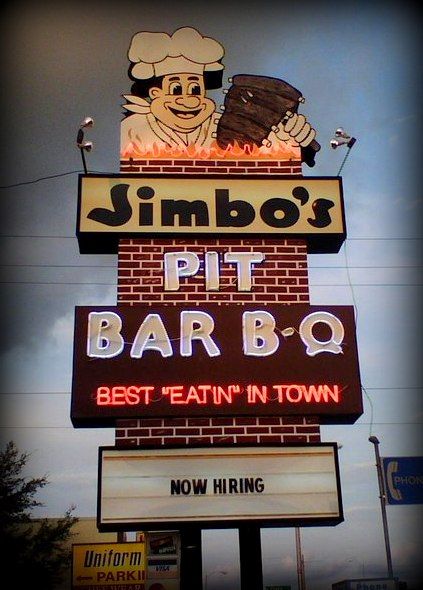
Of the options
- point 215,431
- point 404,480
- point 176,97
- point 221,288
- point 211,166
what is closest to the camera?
point 215,431

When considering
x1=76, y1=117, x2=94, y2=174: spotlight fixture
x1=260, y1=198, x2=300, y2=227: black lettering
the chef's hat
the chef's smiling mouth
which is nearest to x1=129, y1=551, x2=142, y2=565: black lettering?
x1=260, y1=198, x2=300, y2=227: black lettering

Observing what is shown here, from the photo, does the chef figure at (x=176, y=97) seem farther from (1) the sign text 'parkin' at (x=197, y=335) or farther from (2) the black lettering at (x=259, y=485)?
(2) the black lettering at (x=259, y=485)

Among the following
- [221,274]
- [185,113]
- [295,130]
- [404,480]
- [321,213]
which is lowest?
[404,480]

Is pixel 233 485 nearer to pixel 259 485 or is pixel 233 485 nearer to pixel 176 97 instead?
pixel 259 485

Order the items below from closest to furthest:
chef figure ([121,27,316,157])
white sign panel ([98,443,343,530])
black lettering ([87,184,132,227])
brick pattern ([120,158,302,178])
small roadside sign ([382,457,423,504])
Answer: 1. white sign panel ([98,443,343,530])
2. black lettering ([87,184,132,227])
3. small roadside sign ([382,457,423,504])
4. brick pattern ([120,158,302,178])
5. chef figure ([121,27,316,157])

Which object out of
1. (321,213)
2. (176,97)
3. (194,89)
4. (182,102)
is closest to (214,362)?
(321,213)

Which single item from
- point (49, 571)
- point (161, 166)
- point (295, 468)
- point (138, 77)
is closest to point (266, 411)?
point (295, 468)

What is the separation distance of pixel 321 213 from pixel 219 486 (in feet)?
14.1

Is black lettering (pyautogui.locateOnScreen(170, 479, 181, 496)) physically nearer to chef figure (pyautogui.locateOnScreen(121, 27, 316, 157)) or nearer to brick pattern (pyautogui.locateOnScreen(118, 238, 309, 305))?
brick pattern (pyautogui.locateOnScreen(118, 238, 309, 305))

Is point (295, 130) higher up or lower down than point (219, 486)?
higher up

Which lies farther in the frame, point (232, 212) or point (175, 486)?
point (232, 212)

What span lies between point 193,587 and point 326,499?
1.97 metres

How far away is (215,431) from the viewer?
30.4 feet

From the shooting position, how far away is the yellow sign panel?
73.7 ft
